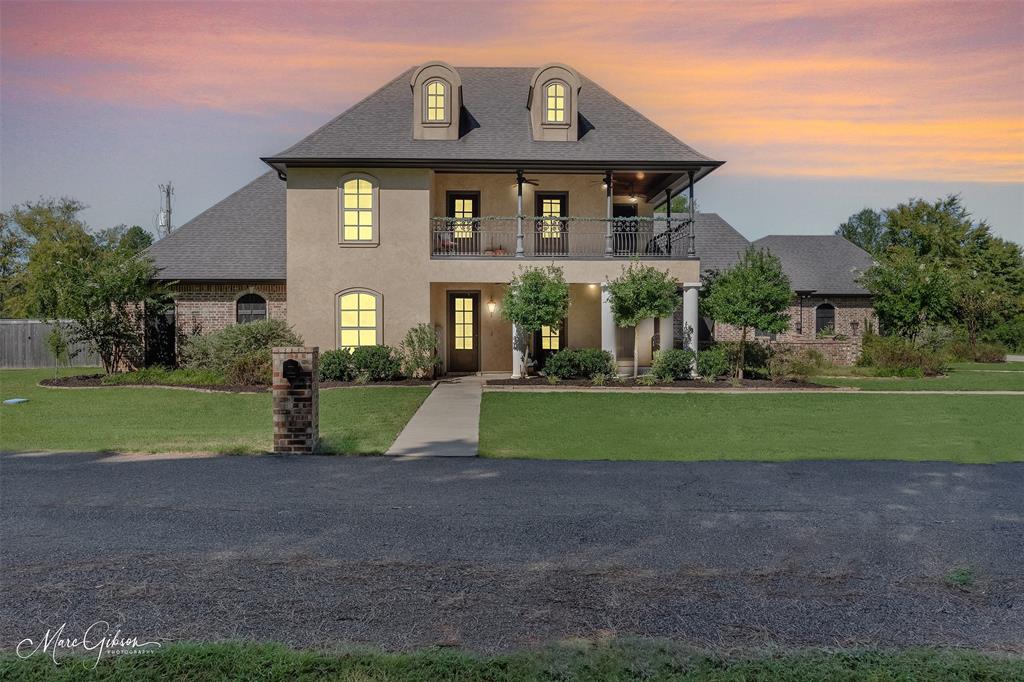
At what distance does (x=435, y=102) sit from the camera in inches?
829

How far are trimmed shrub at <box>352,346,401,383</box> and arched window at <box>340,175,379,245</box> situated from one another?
3283mm

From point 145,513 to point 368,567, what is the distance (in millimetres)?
2571

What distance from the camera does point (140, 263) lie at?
20.5 metres

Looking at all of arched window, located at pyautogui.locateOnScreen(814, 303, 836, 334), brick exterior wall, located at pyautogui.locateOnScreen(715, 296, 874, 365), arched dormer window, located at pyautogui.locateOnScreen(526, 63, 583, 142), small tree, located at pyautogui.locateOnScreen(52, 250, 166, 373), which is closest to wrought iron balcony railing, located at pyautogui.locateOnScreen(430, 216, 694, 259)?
arched dormer window, located at pyautogui.locateOnScreen(526, 63, 583, 142)

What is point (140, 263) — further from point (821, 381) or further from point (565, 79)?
point (821, 381)

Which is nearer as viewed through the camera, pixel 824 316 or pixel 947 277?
pixel 947 277

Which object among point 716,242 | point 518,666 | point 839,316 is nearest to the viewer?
point 518,666

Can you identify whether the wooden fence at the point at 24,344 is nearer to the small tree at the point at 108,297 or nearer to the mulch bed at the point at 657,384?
the small tree at the point at 108,297

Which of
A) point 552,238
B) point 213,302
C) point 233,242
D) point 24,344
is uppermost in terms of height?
point 233,242

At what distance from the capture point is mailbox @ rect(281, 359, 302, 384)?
9016 millimetres

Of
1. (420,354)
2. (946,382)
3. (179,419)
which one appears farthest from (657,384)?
(179,419)

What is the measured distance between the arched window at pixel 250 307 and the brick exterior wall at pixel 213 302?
91mm

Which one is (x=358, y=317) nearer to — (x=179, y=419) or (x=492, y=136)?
(x=492, y=136)

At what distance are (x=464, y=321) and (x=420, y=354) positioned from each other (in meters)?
3.03
